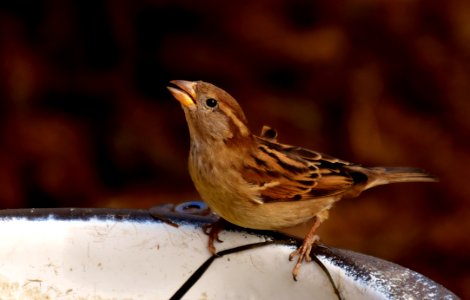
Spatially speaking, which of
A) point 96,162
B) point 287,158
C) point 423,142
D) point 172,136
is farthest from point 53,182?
point 287,158

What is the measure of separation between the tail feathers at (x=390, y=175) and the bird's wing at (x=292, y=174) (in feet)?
0.32

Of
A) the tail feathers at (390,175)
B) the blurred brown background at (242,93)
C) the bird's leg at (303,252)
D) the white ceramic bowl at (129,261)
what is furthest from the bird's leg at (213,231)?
the blurred brown background at (242,93)

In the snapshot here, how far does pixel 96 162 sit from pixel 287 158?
1.43 metres

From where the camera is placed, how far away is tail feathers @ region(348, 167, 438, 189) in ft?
7.23

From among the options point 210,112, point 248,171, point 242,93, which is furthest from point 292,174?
point 242,93

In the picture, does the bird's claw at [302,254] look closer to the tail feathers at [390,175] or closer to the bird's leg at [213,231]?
the bird's leg at [213,231]

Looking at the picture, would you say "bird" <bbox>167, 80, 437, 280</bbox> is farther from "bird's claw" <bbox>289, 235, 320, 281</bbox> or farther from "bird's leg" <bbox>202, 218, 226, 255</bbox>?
"bird's claw" <bbox>289, 235, 320, 281</bbox>

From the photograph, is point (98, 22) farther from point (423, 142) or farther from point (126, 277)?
point (126, 277)

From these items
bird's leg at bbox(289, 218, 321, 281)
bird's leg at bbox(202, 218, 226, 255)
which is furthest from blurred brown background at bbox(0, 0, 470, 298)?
bird's leg at bbox(289, 218, 321, 281)

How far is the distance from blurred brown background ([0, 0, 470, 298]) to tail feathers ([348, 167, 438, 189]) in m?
1.11

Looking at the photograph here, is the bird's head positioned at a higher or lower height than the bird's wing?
higher

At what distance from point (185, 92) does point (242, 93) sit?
4.95 feet

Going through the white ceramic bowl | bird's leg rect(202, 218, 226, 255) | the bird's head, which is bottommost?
the white ceramic bowl

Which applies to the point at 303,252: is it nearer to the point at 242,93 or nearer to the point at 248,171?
the point at 248,171
